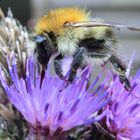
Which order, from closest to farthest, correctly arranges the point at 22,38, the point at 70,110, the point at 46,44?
the point at 70,110 < the point at 46,44 < the point at 22,38

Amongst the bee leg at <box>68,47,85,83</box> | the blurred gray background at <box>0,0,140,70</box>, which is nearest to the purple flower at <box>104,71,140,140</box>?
the bee leg at <box>68,47,85,83</box>

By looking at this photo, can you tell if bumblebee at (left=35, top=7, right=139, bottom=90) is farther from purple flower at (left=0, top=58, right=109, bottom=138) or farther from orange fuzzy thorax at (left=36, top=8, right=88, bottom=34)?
purple flower at (left=0, top=58, right=109, bottom=138)

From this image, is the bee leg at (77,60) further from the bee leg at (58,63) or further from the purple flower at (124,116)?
the purple flower at (124,116)

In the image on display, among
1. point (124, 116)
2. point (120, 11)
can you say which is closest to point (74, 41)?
point (124, 116)

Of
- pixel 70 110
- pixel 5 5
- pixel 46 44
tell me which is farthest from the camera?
pixel 5 5

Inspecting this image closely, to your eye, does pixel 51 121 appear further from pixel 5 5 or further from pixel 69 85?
pixel 5 5

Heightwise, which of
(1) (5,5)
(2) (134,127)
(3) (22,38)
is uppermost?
(3) (22,38)

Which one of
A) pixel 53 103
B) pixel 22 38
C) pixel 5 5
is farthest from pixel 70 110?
pixel 5 5
